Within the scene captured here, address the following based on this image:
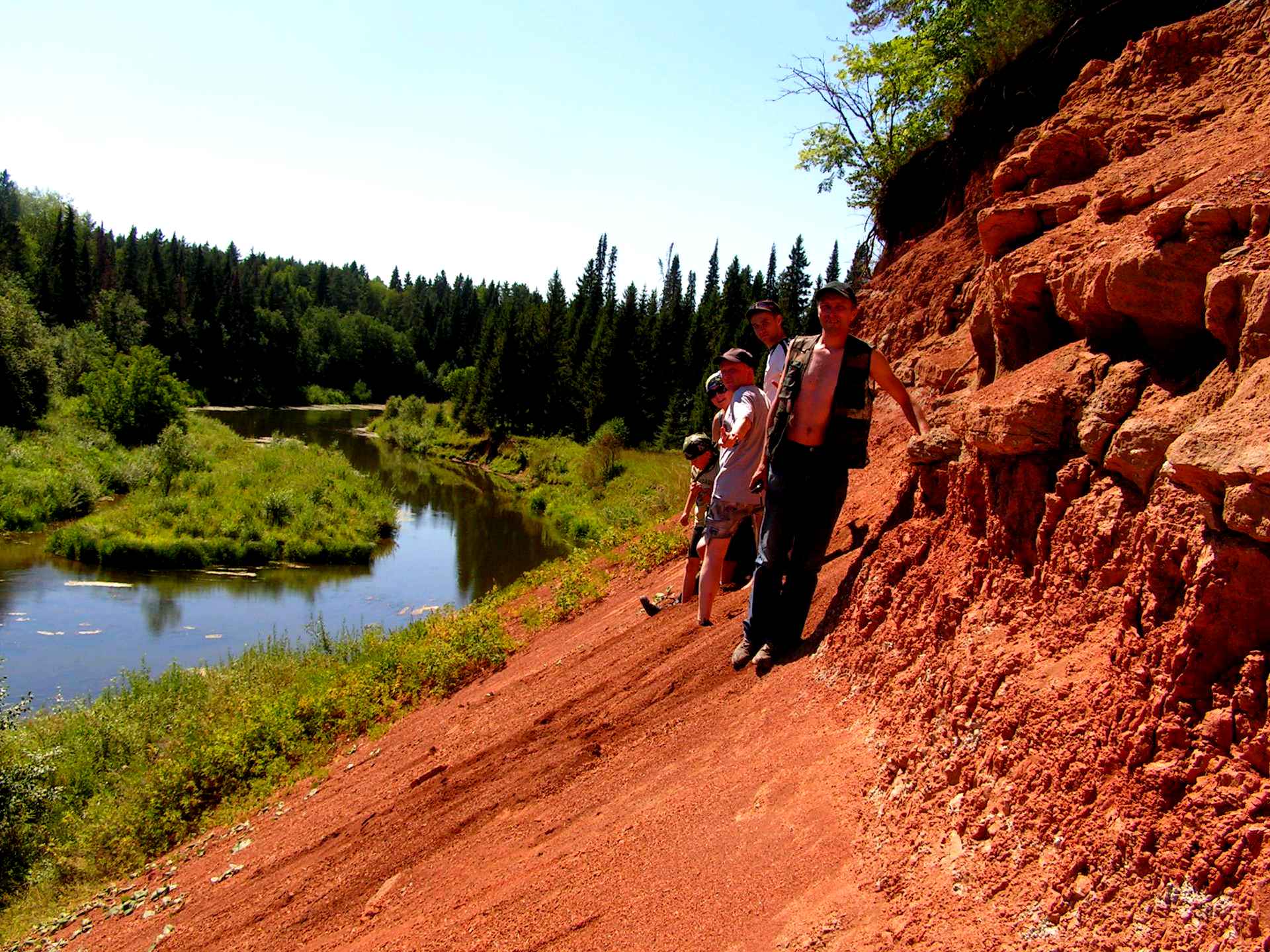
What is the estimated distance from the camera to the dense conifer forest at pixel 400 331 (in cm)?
5816

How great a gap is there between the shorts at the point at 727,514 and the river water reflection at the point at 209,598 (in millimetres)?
12312

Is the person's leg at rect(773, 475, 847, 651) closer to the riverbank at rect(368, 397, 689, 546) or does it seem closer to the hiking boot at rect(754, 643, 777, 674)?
the hiking boot at rect(754, 643, 777, 674)

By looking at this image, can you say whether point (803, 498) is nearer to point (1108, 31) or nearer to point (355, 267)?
point (1108, 31)

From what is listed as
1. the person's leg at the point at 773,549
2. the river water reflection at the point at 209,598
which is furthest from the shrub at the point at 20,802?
the person's leg at the point at 773,549

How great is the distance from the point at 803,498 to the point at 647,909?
95.5 inches

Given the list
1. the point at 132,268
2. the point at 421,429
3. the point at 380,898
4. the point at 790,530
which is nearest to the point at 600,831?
the point at 380,898

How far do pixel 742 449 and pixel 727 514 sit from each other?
48 centimetres

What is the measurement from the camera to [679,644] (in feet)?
20.3

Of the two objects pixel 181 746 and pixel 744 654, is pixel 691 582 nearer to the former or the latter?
pixel 744 654

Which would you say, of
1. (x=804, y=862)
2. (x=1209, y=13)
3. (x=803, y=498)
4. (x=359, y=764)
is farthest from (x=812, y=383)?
(x=359, y=764)

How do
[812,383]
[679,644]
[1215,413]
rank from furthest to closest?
[679,644] → [812,383] → [1215,413]

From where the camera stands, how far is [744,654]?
5.24 metres

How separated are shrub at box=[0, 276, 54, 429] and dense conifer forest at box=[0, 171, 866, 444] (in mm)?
321

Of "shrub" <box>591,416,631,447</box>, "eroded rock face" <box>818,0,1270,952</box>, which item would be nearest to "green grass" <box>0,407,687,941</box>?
"eroded rock face" <box>818,0,1270,952</box>
